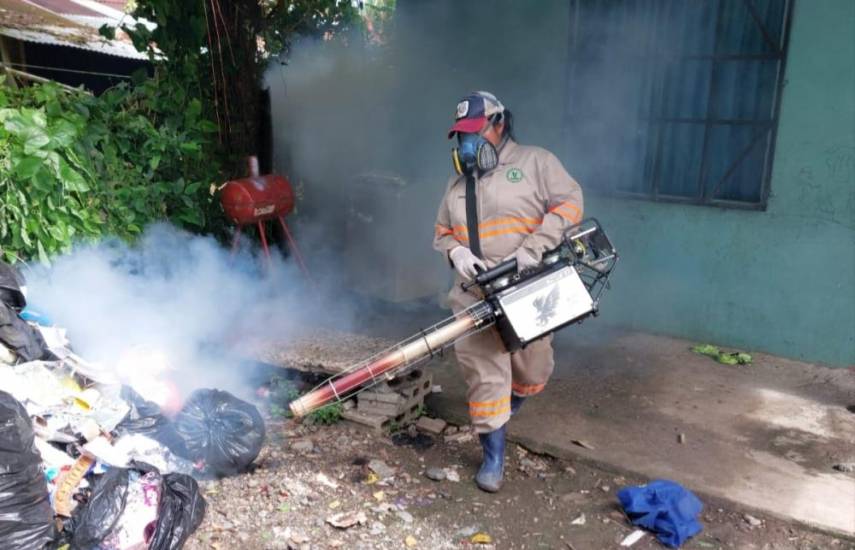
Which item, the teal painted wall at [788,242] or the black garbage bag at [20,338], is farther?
the teal painted wall at [788,242]

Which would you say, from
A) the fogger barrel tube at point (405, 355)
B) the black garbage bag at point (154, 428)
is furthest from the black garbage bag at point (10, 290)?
the fogger barrel tube at point (405, 355)

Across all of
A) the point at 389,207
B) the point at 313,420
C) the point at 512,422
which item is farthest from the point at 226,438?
the point at 389,207

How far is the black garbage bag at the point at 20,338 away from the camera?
147 inches

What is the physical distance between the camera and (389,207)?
6.45 meters

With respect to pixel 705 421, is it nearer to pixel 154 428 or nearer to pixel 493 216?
pixel 493 216

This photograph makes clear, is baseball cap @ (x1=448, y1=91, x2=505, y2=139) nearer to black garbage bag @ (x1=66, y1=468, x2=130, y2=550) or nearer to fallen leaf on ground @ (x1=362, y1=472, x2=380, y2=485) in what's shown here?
fallen leaf on ground @ (x1=362, y1=472, x2=380, y2=485)

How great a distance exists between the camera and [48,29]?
26.9ft

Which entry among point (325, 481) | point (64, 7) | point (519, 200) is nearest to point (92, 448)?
point (325, 481)

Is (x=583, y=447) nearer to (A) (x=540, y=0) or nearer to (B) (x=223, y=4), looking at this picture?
(A) (x=540, y=0)

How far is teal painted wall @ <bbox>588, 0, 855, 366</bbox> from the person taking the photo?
Result: 4879 millimetres

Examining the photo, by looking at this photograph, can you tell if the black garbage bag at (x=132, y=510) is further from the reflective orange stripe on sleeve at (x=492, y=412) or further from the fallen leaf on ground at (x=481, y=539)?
the reflective orange stripe on sleeve at (x=492, y=412)

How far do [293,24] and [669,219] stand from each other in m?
4.02

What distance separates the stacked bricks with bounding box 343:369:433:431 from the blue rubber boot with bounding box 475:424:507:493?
0.74 meters

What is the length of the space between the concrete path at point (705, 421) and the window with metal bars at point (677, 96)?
1367mm
